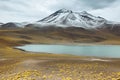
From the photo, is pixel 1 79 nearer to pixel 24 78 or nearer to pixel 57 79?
pixel 24 78

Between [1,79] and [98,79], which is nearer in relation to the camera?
[98,79]

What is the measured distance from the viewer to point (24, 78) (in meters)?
17.5

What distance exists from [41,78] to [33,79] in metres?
0.90

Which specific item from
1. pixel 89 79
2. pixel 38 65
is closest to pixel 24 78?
pixel 89 79

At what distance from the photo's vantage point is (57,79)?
17.4 m

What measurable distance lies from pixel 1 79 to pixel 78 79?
5823 millimetres

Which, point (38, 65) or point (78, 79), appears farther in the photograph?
point (38, 65)

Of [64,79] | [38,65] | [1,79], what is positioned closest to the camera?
[64,79]

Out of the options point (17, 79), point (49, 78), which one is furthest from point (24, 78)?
point (49, 78)

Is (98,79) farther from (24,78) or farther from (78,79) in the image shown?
(24,78)

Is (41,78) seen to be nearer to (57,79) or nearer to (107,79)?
(57,79)

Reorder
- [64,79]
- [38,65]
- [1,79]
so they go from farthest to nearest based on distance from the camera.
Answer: [38,65] → [1,79] → [64,79]

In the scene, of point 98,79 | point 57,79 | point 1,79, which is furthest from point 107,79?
point 1,79

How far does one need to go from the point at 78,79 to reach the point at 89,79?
790 mm
